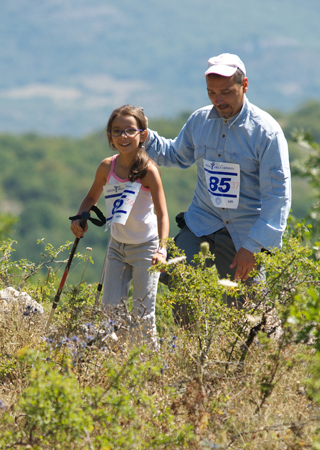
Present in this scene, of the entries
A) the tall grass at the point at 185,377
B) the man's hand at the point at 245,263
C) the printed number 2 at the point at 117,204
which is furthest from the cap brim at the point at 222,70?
the tall grass at the point at 185,377

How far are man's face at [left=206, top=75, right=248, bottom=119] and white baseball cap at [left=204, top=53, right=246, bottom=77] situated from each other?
0.05m

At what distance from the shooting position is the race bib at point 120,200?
3846 mm

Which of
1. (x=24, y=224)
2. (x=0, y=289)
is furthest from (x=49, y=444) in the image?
(x=24, y=224)

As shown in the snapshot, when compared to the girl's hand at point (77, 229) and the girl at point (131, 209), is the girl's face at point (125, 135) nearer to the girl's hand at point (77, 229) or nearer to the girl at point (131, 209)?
the girl at point (131, 209)

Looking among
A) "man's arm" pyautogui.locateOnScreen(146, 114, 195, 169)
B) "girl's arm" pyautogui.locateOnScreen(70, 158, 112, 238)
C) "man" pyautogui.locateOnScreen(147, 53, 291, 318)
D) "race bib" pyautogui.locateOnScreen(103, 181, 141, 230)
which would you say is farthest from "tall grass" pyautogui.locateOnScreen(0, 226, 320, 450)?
"man's arm" pyautogui.locateOnScreen(146, 114, 195, 169)

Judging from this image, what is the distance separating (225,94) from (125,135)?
0.74 meters

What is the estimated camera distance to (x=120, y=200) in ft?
12.9

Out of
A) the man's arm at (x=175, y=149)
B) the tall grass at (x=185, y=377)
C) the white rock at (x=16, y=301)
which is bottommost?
the tall grass at (x=185, y=377)

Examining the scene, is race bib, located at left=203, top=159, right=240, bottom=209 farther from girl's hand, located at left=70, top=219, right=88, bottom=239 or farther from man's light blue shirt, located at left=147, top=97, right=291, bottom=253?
girl's hand, located at left=70, top=219, right=88, bottom=239

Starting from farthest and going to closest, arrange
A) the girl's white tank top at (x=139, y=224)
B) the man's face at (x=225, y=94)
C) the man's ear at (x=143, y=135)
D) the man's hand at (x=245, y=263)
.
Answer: the man's ear at (x=143, y=135) < the girl's white tank top at (x=139, y=224) < the man's face at (x=225, y=94) < the man's hand at (x=245, y=263)

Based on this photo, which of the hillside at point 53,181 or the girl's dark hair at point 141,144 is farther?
the hillside at point 53,181

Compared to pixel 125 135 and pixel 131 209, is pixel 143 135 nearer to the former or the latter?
pixel 125 135

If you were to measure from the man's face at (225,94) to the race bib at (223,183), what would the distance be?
37cm

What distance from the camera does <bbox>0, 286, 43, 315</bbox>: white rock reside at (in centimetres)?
380
